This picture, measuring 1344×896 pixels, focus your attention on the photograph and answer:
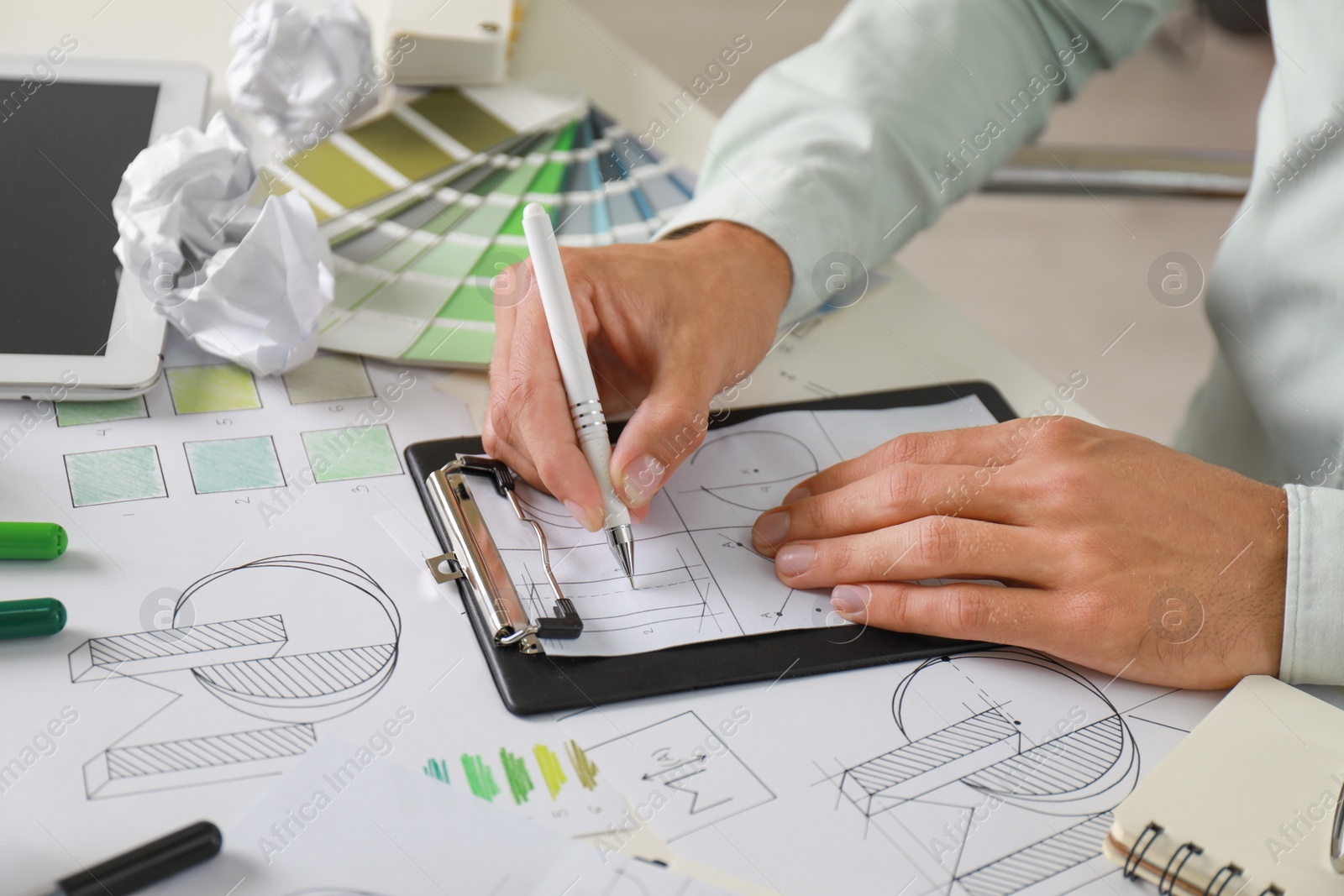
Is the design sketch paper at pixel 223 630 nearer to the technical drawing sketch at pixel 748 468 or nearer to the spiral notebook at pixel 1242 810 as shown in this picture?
the technical drawing sketch at pixel 748 468

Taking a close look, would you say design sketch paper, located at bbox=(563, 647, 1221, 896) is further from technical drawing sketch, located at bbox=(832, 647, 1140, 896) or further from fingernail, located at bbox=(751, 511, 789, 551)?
fingernail, located at bbox=(751, 511, 789, 551)

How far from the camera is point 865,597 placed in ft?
2.12

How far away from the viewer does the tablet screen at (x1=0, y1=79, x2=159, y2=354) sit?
71 centimetres

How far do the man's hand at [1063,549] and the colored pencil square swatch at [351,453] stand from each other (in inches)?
10.0

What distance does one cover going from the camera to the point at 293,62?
96 centimetres

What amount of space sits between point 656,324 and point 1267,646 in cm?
43

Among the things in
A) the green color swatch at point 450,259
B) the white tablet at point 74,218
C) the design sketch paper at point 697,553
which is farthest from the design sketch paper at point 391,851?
the green color swatch at point 450,259

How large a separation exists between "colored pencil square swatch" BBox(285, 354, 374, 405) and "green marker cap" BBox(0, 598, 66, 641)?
0.23 m

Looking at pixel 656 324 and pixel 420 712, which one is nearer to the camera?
pixel 420 712

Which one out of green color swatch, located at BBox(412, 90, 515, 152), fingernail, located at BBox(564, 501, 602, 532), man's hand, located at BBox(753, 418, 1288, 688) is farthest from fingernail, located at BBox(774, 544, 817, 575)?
green color swatch, located at BBox(412, 90, 515, 152)

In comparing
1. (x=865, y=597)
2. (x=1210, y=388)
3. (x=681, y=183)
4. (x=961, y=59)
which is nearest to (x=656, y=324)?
(x=865, y=597)

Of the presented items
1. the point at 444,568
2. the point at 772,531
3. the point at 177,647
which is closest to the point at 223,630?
the point at 177,647

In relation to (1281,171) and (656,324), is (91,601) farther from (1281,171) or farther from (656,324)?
(1281,171)

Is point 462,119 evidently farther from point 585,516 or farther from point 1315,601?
point 1315,601
